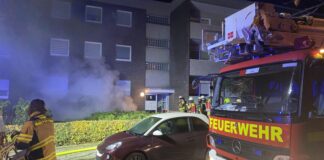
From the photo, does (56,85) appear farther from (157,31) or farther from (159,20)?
(159,20)

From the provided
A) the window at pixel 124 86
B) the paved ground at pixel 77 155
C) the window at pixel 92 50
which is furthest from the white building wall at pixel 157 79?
the paved ground at pixel 77 155

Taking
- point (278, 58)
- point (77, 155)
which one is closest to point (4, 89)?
point (77, 155)

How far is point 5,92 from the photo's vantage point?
17.9m

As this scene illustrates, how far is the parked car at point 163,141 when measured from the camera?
6.66 metres

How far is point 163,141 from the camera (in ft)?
22.6

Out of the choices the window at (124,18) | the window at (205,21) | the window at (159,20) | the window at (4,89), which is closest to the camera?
the window at (4,89)

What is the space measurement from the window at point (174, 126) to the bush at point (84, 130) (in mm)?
4503

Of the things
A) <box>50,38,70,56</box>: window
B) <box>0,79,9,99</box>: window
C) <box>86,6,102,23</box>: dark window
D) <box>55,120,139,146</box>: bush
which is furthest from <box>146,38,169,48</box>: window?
<box>55,120,139,146</box>: bush

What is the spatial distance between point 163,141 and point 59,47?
1445cm

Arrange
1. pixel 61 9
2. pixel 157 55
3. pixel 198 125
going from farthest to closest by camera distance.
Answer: pixel 157 55 → pixel 61 9 → pixel 198 125

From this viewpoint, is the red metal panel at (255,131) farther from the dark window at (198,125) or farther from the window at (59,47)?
the window at (59,47)

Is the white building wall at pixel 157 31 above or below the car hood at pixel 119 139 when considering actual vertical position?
above

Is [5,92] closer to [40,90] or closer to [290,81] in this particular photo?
[40,90]

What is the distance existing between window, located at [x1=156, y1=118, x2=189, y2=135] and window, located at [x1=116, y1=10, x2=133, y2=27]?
15.2 meters
